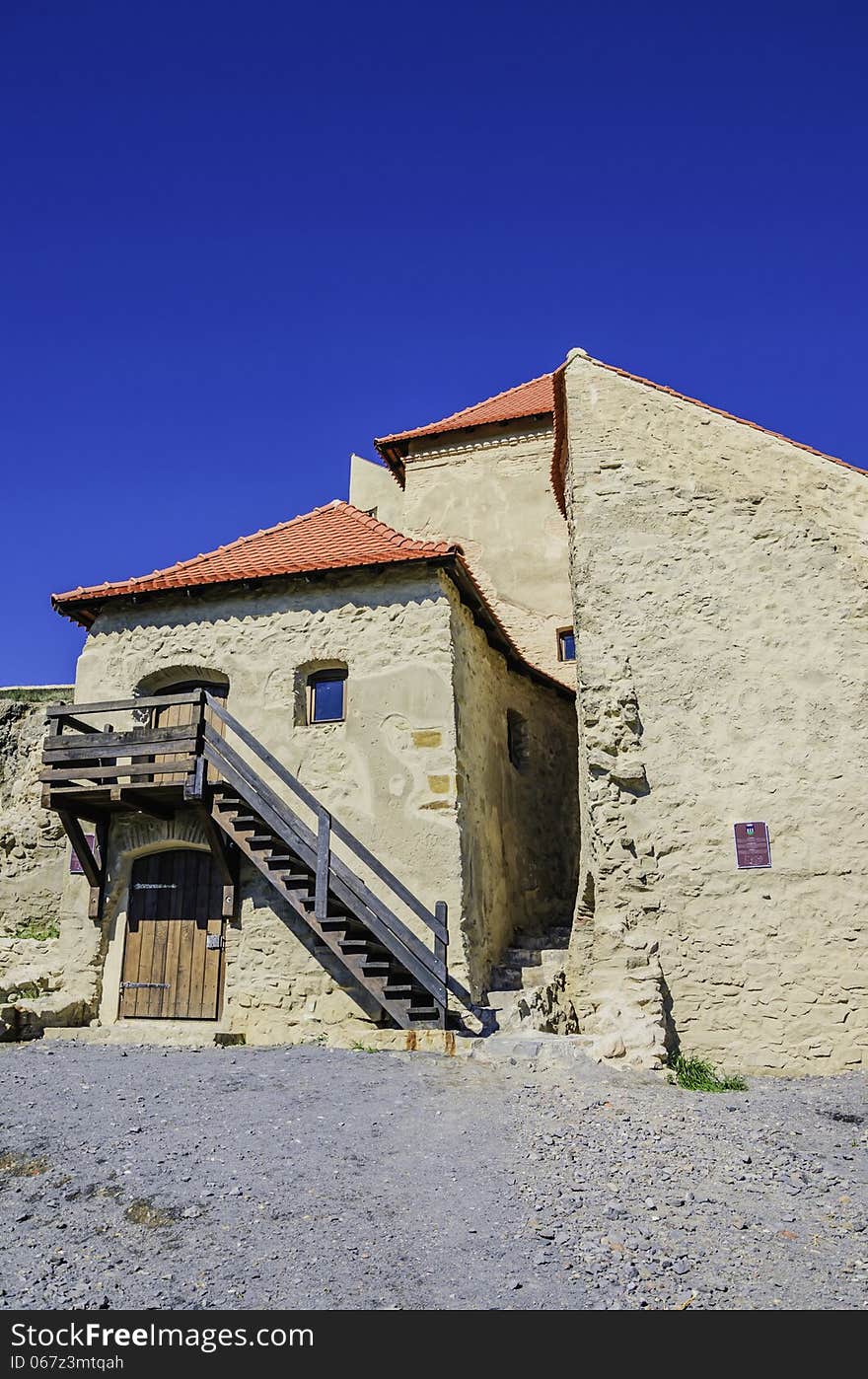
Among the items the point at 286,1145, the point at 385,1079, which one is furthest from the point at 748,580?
the point at 286,1145

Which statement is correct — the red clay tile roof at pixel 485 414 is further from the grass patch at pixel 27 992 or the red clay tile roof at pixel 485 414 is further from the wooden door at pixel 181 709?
the grass patch at pixel 27 992

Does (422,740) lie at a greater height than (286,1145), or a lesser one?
greater

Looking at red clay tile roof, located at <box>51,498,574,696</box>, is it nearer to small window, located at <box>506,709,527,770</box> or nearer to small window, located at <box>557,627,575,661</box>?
small window, located at <box>506,709,527,770</box>

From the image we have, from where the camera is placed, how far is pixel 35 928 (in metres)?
14.0

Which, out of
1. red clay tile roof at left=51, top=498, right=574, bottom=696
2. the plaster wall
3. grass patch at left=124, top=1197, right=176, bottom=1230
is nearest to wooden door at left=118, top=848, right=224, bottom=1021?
the plaster wall

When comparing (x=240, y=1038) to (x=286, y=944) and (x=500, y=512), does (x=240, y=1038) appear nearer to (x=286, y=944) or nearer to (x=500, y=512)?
(x=286, y=944)

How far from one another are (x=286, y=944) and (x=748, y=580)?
6640 mm

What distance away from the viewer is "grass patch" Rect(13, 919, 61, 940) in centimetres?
1380

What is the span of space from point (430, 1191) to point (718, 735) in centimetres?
520

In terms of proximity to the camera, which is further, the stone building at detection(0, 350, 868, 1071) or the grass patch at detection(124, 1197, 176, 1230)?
the stone building at detection(0, 350, 868, 1071)

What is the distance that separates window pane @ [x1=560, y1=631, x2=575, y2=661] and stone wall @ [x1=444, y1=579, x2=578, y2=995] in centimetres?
93

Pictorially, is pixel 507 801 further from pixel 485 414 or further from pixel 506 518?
pixel 485 414
